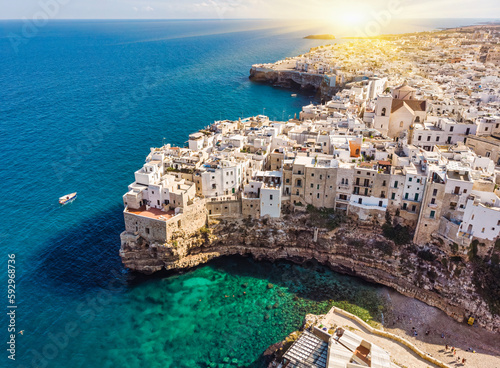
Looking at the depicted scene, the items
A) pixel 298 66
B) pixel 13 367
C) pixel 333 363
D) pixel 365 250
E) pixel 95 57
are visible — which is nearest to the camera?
pixel 333 363

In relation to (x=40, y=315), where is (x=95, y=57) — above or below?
above

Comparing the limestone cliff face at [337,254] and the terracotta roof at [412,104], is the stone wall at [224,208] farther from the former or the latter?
the terracotta roof at [412,104]

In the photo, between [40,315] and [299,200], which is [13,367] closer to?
[40,315]

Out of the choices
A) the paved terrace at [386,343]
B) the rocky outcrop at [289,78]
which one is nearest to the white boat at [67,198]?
Result: the paved terrace at [386,343]

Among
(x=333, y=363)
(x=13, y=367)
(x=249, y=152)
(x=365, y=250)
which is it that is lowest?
(x=13, y=367)

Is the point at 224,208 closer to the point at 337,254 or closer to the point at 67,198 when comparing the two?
the point at 337,254

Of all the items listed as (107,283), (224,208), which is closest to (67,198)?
(107,283)

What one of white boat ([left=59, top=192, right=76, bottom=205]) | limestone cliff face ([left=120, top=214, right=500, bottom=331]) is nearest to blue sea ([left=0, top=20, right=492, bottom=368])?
white boat ([left=59, top=192, right=76, bottom=205])

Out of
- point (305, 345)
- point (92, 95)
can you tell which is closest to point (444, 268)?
point (305, 345)
